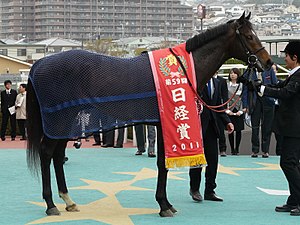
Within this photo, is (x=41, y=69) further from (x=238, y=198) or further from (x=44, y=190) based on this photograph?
(x=238, y=198)

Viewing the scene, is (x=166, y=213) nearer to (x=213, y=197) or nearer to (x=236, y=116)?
(x=213, y=197)

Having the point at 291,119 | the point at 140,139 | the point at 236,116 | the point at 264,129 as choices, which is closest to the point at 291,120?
the point at 291,119

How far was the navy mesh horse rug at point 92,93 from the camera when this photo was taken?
735cm

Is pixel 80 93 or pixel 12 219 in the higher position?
pixel 80 93

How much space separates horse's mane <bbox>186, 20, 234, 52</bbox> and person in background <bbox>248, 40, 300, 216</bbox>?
0.67 metres

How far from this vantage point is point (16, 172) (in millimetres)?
11000

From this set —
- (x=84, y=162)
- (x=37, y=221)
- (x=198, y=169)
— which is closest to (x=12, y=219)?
(x=37, y=221)

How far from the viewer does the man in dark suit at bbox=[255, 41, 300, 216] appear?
7.43 meters

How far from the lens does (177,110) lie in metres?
7.42

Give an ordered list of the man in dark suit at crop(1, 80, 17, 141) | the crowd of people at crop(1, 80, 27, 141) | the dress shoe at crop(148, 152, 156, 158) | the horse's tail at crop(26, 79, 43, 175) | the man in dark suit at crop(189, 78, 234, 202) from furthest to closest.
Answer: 1. the man in dark suit at crop(1, 80, 17, 141)
2. the crowd of people at crop(1, 80, 27, 141)
3. the dress shoe at crop(148, 152, 156, 158)
4. the man in dark suit at crop(189, 78, 234, 202)
5. the horse's tail at crop(26, 79, 43, 175)

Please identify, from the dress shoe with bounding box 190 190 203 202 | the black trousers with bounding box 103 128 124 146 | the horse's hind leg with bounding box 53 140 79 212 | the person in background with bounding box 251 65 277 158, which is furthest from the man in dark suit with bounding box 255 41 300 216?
the black trousers with bounding box 103 128 124 146

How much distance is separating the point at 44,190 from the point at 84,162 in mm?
A: 4840

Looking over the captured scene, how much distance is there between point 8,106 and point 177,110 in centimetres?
1187

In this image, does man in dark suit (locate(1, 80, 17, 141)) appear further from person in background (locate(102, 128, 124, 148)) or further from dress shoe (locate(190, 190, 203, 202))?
dress shoe (locate(190, 190, 203, 202))
